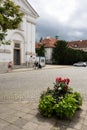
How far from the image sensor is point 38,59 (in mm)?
34062

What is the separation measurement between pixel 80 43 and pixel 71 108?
72061 millimetres

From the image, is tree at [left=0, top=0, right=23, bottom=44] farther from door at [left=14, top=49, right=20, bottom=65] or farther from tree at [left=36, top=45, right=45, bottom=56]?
tree at [left=36, top=45, right=45, bottom=56]

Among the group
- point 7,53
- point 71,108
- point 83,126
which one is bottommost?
point 83,126

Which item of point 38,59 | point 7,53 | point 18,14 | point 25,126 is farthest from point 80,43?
point 25,126

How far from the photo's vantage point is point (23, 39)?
1211 inches

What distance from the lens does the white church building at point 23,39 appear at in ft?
92.5

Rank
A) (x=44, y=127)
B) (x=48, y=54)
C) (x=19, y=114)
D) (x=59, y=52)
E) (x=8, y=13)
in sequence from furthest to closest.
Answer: (x=48, y=54) → (x=59, y=52) → (x=8, y=13) → (x=19, y=114) → (x=44, y=127)

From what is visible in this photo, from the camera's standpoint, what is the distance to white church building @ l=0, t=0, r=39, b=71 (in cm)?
2819

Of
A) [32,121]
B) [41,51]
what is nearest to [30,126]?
[32,121]

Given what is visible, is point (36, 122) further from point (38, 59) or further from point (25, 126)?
point (38, 59)

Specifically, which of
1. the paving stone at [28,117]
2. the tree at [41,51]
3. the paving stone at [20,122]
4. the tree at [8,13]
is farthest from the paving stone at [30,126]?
the tree at [41,51]

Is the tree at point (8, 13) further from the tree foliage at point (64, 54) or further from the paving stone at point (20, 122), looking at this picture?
the tree foliage at point (64, 54)

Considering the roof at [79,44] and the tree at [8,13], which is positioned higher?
the roof at [79,44]

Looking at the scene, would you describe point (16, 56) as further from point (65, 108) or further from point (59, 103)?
point (65, 108)
